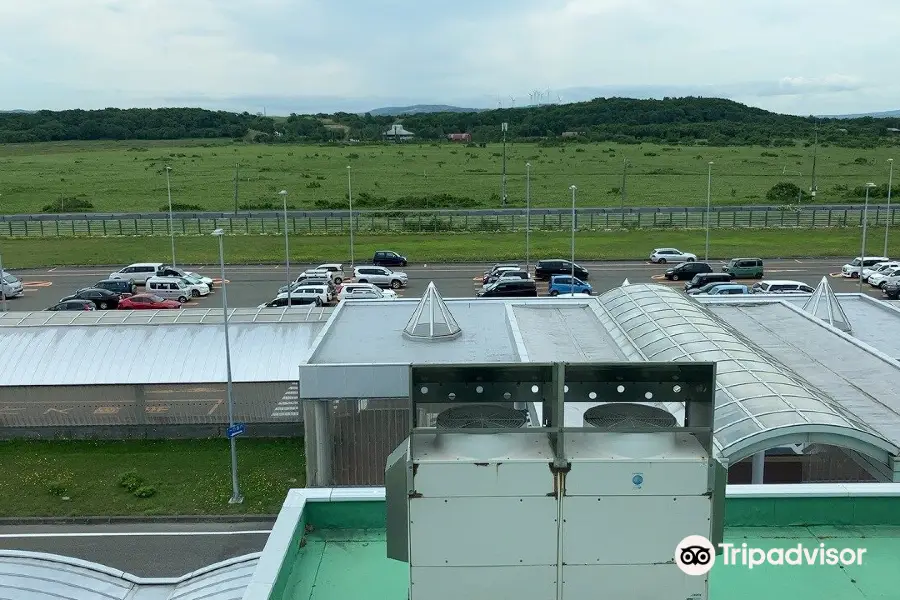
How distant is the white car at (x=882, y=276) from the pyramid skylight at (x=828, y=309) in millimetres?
21027

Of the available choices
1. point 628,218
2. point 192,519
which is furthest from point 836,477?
point 628,218

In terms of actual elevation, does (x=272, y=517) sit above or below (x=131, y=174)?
below

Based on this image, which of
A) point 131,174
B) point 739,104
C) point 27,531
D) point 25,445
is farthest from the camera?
point 739,104

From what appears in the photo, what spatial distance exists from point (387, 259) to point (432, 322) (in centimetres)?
2802

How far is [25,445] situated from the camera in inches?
939

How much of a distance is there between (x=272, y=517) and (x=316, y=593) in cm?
1276

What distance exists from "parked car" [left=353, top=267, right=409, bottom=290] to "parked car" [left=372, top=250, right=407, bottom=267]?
484 centimetres

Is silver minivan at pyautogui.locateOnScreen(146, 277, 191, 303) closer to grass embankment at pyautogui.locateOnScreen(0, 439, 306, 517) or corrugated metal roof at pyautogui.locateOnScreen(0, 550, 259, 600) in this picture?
grass embankment at pyautogui.locateOnScreen(0, 439, 306, 517)

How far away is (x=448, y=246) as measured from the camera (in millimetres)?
58000

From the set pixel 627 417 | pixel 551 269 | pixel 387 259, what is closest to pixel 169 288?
pixel 387 259

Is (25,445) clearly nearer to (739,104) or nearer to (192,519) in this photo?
(192,519)

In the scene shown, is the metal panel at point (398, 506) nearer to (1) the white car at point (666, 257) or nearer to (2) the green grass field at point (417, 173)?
(1) the white car at point (666, 257)

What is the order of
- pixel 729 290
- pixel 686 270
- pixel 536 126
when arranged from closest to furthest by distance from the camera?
pixel 729 290
pixel 686 270
pixel 536 126

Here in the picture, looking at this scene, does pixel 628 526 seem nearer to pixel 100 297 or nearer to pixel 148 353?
pixel 148 353
